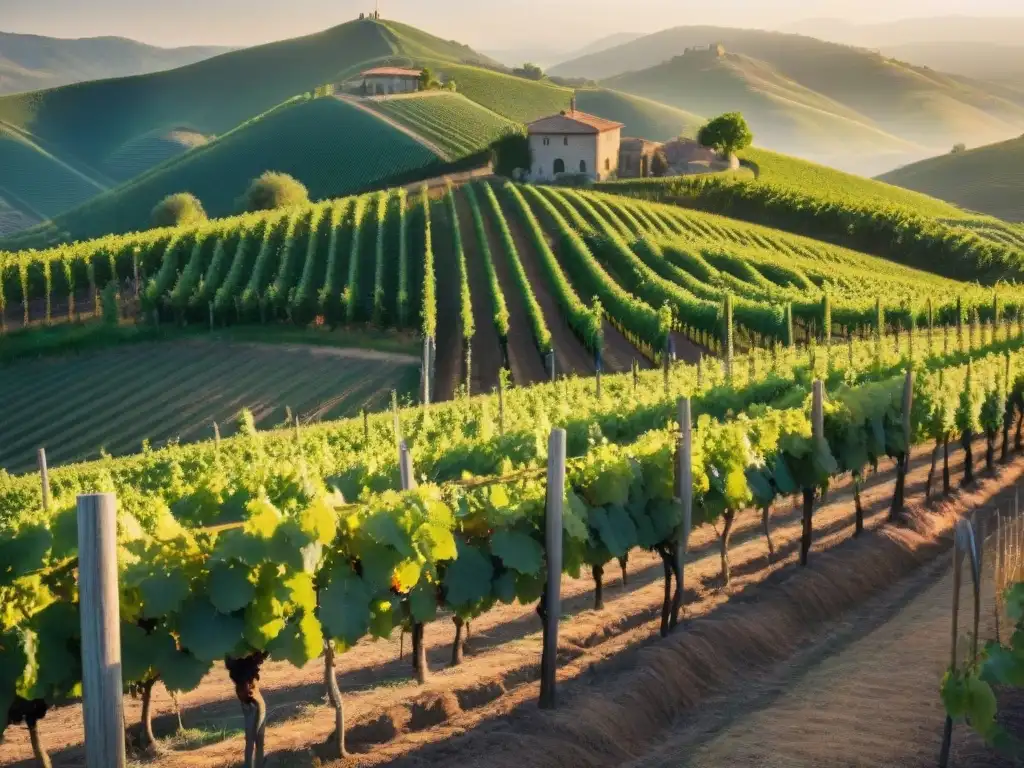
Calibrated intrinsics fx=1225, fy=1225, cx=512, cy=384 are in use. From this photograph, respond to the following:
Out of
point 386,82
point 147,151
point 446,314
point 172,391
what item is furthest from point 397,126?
point 147,151

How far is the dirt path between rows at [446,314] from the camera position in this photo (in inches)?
1395

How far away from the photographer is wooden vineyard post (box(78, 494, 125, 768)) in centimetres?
562

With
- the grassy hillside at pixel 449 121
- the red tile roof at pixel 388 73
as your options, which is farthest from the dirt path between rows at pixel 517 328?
the red tile roof at pixel 388 73

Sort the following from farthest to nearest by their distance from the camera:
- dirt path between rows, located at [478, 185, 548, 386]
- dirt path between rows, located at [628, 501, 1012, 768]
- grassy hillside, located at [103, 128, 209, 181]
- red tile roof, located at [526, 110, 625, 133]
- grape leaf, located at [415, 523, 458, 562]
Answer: grassy hillside, located at [103, 128, 209, 181], red tile roof, located at [526, 110, 625, 133], dirt path between rows, located at [478, 185, 548, 386], dirt path between rows, located at [628, 501, 1012, 768], grape leaf, located at [415, 523, 458, 562]

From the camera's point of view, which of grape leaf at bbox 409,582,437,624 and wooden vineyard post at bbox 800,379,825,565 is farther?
wooden vineyard post at bbox 800,379,825,565

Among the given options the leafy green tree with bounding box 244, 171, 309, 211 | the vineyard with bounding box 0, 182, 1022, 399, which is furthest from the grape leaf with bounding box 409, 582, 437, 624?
the leafy green tree with bounding box 244, 171, 309, 211

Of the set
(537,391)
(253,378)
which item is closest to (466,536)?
(537,391)

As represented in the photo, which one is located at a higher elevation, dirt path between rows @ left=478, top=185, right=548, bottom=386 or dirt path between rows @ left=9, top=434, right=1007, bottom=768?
dirt path between rows @ left=9, top=434, right=1007, bottom=768

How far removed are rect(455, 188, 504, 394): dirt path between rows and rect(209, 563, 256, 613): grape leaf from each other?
2713 centimetres

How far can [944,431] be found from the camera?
53.6ft

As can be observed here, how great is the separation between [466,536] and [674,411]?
779cm

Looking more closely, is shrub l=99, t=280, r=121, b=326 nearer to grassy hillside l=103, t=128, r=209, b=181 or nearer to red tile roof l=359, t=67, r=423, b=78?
red tile roof l=359, t=67, r=423, b=78

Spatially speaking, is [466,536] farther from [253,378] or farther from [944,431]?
[253,378]

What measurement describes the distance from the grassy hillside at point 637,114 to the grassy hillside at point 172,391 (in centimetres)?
12255
